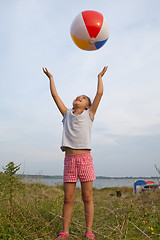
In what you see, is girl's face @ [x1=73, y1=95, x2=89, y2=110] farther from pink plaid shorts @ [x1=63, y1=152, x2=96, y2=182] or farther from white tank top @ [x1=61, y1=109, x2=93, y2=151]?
pink plaid shorts @ [x1=63, y1=152, x2=96, y2=182]

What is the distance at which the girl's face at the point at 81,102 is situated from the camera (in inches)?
135

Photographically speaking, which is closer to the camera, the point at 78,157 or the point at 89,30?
the point at 78,157

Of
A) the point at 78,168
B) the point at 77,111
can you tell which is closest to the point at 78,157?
the point at 78,168

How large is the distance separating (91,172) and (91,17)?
7.86 feet

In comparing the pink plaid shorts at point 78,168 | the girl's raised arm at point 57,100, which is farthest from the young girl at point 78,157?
the girl's raised arm at point 57,100

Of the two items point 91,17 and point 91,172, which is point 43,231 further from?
point 91,17

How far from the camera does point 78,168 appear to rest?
3.07 meters

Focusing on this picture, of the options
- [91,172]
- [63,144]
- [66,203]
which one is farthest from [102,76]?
[66,203]

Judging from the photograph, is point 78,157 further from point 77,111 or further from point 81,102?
point 81,102

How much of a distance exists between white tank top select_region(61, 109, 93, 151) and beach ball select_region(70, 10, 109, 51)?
1.15m

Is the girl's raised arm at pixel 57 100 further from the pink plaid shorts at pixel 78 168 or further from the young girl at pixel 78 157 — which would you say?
the pink plaid shorts at pixel 78 168

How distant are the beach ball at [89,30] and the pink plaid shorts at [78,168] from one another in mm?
1792

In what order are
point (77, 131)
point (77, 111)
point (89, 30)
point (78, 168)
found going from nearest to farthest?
point (78, 168) → point (77, 131) → point (77, 111) → point (89, 30)

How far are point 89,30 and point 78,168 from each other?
83.0 inches
